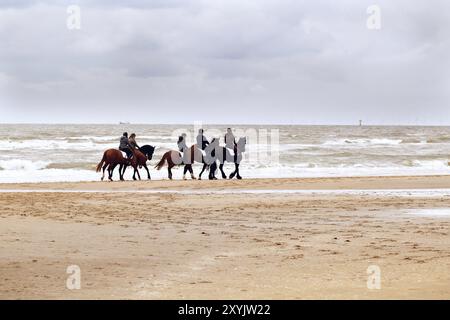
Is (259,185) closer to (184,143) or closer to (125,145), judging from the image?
Result: (184,143)

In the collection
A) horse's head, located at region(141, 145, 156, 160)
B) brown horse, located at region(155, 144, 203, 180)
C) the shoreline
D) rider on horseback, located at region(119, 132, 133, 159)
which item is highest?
rider on horseback, located at region(119, 132, 133, 159)

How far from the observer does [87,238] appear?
12.3 metres

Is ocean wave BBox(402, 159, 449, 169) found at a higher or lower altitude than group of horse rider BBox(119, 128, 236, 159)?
lower

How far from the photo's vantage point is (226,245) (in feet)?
38.4

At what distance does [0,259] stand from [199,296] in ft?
11.7

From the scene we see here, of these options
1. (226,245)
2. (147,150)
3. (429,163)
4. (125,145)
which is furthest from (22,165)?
(226,245)

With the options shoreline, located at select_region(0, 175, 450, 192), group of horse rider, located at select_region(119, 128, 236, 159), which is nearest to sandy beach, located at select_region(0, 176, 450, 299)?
shoreline, located at select_region(0, 175, 450, 192)

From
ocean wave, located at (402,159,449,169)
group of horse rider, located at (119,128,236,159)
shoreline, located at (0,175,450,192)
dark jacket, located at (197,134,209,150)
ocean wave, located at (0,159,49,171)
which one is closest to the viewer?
shoreline, located at (0,175,450,192)

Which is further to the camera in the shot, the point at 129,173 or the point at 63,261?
the point at 129,173

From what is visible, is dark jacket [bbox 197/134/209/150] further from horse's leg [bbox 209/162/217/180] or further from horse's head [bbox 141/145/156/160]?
horse's head [bbox 141/145/156/160]

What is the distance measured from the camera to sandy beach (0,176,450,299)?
8477 millimetres

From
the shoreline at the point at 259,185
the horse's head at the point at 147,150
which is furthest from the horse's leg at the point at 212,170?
the horse's head at the point at 147,150

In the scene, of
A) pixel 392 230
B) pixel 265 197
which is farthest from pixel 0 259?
pixel 265 197

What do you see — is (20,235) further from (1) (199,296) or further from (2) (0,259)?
(1) (199,296)
